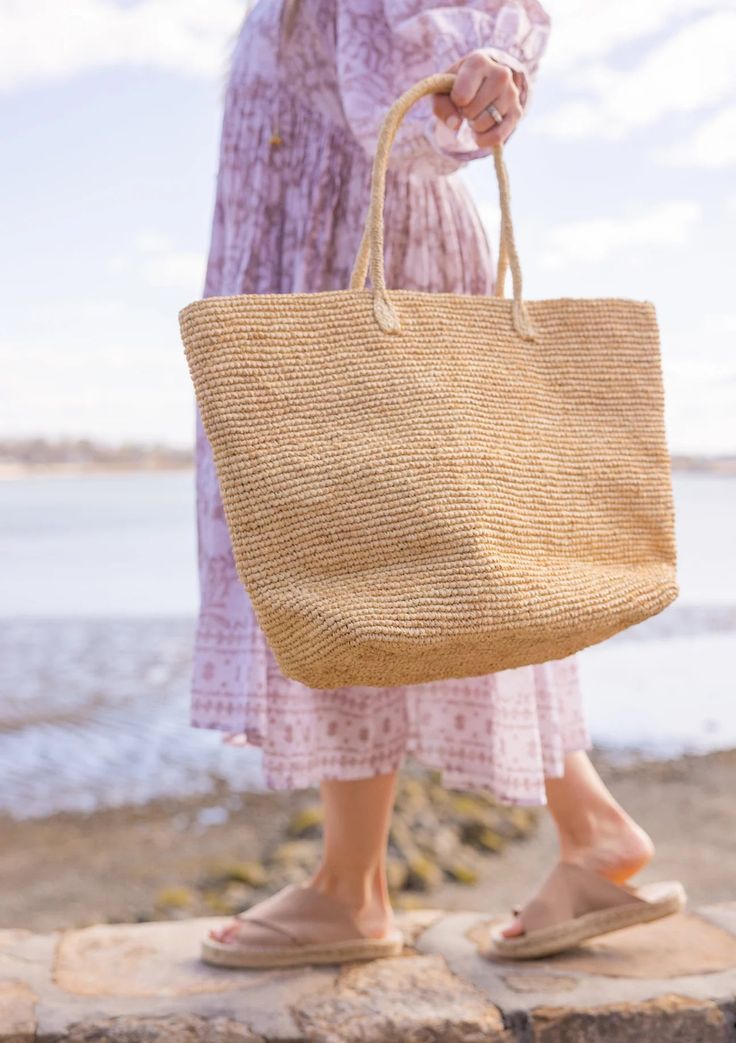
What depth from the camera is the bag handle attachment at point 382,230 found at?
4.57 feet

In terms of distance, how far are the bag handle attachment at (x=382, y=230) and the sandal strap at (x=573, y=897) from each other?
864 millimetres

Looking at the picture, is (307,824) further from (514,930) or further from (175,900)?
(514,930)

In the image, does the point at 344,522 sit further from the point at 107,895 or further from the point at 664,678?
the point at 664,678

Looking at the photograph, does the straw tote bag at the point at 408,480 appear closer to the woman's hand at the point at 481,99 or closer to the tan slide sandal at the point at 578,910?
the woman's hand at the point at 481,99

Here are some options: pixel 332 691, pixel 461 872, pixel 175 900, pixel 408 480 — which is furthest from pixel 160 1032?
pixel 461 872

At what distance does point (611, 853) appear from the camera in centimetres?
185

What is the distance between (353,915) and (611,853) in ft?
1.37

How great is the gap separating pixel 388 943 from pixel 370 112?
48.6 inches

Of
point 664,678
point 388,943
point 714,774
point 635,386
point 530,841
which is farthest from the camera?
point 664,678

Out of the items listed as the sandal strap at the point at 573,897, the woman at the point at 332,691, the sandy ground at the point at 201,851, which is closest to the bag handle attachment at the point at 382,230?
the woman at the point at 332,691

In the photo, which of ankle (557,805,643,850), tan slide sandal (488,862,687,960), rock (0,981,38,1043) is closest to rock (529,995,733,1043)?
tan slide sandal (488,862,687,960)

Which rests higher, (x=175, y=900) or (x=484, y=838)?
(x=484, y=838)

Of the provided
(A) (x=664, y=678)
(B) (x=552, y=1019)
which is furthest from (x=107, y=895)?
(A) (x=664, y=678)

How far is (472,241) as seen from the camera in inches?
72.4
